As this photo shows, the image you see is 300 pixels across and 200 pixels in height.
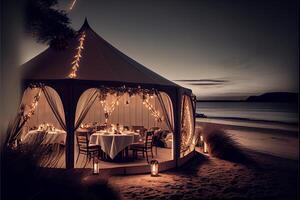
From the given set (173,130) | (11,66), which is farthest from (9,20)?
(173,130)

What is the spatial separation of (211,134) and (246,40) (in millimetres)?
3822

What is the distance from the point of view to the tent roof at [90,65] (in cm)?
789

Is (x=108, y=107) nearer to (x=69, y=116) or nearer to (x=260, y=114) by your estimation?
(x=69, y=116)

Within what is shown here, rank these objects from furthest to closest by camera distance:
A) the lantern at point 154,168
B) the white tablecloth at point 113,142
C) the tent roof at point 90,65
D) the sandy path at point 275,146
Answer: the sandy path at point 275,146 < the white tablecloth at point 113,142 < the tent roof at point 90,65 < the lantern at point 154,168

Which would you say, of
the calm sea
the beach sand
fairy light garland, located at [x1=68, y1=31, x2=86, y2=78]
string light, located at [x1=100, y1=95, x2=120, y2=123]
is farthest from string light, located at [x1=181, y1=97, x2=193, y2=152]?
the calm sea

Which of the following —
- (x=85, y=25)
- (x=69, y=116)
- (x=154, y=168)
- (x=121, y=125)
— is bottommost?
(x=154, y=168)

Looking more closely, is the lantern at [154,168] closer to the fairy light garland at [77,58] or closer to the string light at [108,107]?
the fairy light garland at [77,58]

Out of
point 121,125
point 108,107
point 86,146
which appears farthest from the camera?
point 108,107

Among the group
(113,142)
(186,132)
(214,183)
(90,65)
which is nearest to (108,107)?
(186,132)

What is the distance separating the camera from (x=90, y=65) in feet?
27.9

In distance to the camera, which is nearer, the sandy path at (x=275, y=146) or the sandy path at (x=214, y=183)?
the sandy path at (x=214, y=183)

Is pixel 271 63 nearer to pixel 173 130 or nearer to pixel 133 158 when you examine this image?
pixel 173 130

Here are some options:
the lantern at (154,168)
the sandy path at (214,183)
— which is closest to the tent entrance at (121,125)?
the lantern at (154,168)

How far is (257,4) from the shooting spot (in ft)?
29.1
